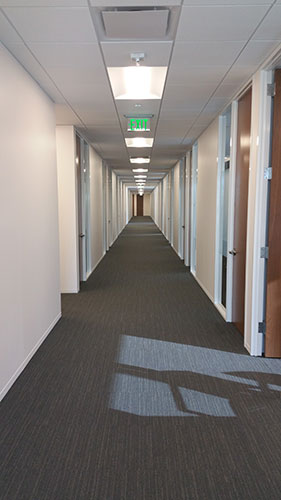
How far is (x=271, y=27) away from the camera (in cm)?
268

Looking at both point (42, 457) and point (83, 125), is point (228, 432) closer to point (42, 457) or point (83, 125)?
point (42, 457)

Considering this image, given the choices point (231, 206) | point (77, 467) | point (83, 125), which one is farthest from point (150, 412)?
point (83, 125)

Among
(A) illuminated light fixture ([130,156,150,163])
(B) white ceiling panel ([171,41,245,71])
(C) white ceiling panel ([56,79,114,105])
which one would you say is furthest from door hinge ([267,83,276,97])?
(A) illuminated light fixture ([130,156,150,163])

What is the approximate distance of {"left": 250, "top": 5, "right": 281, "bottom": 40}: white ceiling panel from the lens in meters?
2.48

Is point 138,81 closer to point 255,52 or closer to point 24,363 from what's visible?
point 255,52

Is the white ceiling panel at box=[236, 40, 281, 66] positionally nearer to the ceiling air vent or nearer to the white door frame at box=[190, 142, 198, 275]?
the ceiling air vent

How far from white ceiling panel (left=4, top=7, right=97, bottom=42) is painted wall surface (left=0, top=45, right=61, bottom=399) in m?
0.35

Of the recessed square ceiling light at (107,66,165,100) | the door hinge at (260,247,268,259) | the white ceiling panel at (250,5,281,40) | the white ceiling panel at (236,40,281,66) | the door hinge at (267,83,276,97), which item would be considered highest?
the recessed square ceiling light at (107,66,165,100)

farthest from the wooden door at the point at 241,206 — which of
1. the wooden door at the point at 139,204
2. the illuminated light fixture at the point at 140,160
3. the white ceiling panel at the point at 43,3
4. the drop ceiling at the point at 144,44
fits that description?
the wooden door at the point at 139,204

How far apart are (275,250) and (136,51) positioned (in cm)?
201

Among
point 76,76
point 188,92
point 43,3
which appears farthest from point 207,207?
point 43,3

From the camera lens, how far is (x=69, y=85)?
397 centimetres

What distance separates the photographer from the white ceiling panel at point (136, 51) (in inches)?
118

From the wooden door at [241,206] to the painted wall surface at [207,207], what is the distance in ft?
3.64
